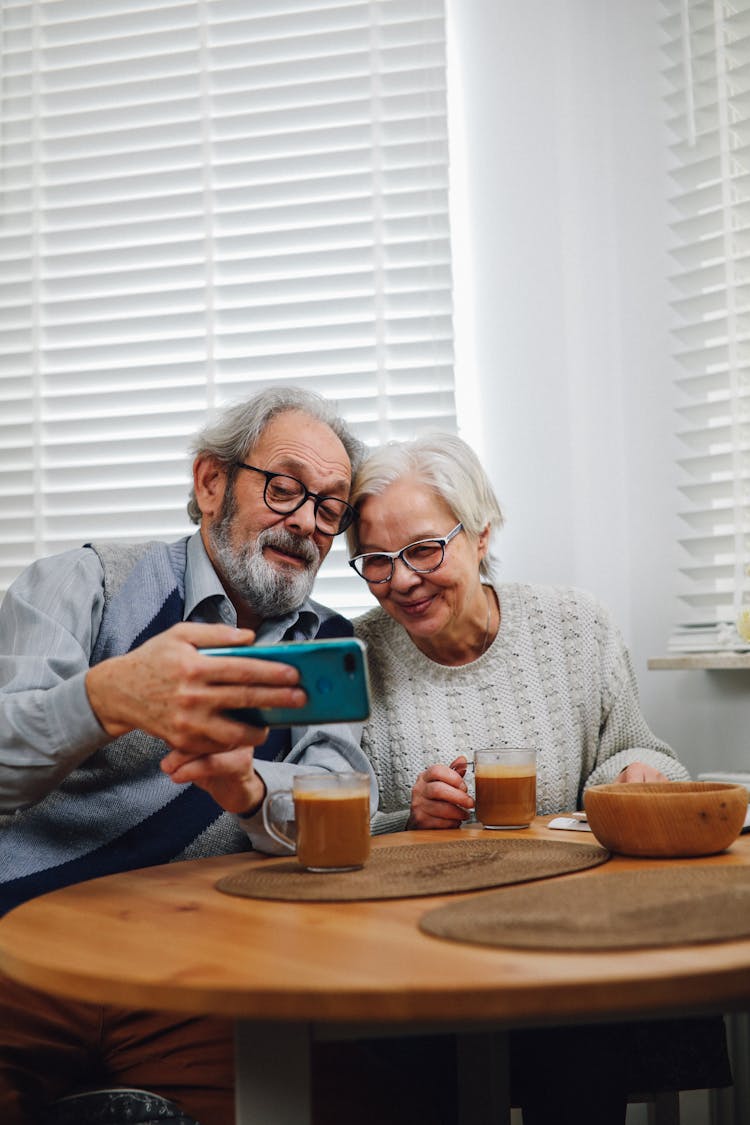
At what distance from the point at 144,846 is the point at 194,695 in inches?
20.5

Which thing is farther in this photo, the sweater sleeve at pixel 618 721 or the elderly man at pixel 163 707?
the sweater sleeve at pixel 618 721

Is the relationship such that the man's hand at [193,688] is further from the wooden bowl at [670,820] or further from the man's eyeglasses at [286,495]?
the man's eyeglasses at [286,495]

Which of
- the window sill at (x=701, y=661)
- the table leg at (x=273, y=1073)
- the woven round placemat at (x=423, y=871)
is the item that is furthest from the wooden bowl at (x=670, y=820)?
the window sill at (x=701, y=661)

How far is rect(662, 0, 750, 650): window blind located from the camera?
7.07ft

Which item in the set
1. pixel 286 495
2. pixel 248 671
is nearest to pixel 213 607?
pixel 286 495

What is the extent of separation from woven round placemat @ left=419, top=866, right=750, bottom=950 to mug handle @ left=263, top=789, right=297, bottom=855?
11.8 inches

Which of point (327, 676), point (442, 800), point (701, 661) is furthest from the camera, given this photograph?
point (701, 661)

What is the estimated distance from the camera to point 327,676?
103 centimetres

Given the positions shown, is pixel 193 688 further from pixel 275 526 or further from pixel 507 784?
pixel 275 526

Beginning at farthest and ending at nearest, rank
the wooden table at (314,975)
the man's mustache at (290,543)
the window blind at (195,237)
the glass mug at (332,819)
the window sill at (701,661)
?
the window blind at (195,237) < the window sill at (701,661) < the man's mustache at (290,543) < the glass mug at (332,819) < the wooden table at (314,975)

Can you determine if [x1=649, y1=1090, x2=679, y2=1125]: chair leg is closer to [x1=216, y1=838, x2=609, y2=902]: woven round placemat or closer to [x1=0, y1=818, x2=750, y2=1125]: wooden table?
[x1=216, y1=838, x2=609, y2=902]: woven round placemat

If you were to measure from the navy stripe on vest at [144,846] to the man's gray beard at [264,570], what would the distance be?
0.35m

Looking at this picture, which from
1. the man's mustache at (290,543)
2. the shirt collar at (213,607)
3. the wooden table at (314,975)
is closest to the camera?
the wooden table at (314,975)

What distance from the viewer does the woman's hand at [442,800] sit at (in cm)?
150
